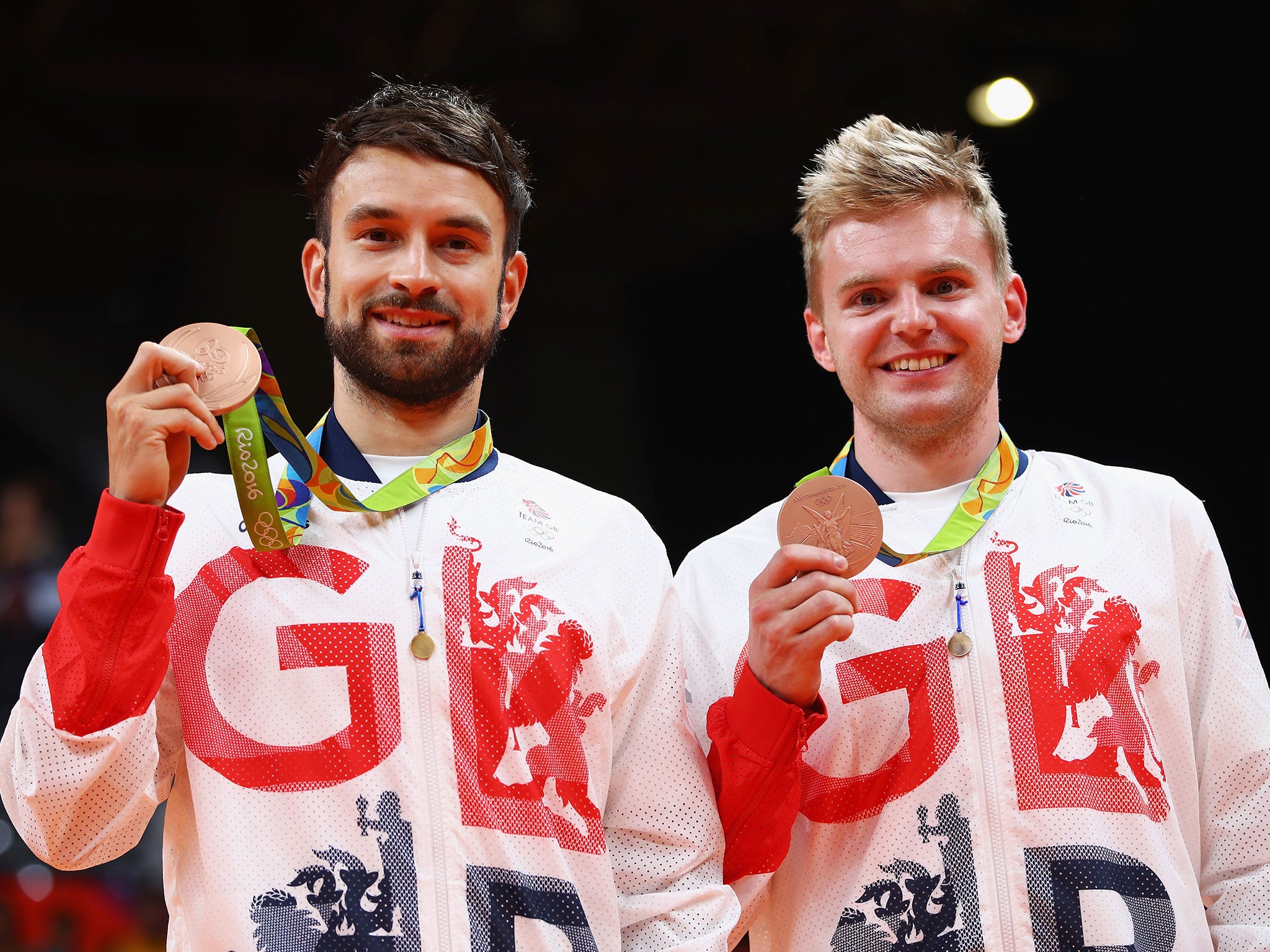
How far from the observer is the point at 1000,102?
16.9ft

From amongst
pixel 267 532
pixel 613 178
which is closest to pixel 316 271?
pixel 267 532

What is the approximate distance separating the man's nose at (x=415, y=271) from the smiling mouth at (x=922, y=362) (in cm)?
88

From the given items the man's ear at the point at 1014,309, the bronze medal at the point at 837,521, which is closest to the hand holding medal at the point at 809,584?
the bronze medal at the point at 837,521

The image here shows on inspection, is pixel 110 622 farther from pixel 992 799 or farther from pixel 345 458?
pixel 992 799

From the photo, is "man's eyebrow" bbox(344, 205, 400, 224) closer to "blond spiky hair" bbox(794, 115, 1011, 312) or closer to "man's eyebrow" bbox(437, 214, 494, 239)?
"man's eyebrow" bbox(437, 214, 494, 239)

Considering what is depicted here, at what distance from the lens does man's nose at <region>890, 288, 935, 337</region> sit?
246 centimetres

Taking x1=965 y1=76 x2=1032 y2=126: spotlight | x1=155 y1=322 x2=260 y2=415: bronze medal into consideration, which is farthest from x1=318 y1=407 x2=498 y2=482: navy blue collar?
x1=965 y1=76 x2=1032 y2=126: spotlight

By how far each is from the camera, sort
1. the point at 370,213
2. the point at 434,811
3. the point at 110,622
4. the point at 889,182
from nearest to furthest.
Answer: the point at 110,622
the point at 434,811
the point at 370,213
the point at 889,182

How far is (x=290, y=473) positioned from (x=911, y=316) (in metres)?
1.16

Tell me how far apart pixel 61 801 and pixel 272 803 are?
0.29 m

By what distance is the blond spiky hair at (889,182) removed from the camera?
101 inches

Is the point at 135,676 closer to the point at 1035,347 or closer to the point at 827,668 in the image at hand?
the point at 827,668

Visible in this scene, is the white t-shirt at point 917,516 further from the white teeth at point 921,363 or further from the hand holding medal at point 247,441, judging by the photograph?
the hand holding medal at point 247,441

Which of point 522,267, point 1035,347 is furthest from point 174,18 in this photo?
point 1035,347
